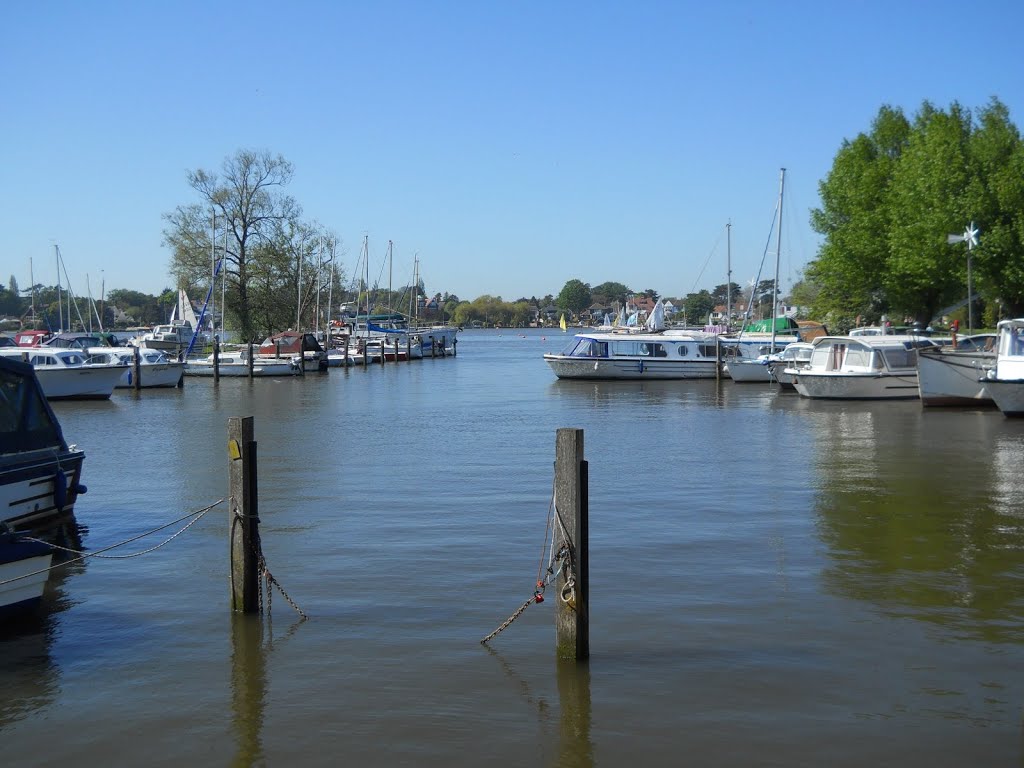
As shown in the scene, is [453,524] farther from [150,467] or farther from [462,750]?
[150,467]

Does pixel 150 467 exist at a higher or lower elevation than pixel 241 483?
lower

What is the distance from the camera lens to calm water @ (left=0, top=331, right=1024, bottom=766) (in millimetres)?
8000

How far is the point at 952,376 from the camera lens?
34.1 meters

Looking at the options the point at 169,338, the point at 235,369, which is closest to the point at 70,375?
the point at 235,369

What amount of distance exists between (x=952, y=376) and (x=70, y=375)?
31.7 metres

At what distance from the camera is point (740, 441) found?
2700cm

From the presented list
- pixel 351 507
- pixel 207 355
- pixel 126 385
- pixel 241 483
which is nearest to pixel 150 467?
pixel 351 507

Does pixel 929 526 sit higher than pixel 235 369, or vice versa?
pixel 235 369

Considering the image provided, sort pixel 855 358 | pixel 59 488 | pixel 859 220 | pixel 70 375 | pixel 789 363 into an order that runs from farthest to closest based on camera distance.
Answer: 1. pixel 859 220
2. pixel 789 363
3. pixel 70 375
4. pixel 855 358
5. pixel 59 488

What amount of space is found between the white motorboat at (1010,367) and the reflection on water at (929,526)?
9.50 feet

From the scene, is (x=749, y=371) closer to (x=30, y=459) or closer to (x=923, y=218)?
(x=923, y=218)

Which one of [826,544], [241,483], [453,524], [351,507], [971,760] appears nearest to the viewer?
[971,760]

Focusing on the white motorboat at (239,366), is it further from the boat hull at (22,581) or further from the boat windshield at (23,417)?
the boat hull at (22,581)

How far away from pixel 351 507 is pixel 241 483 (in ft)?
23.3
